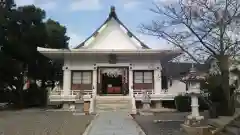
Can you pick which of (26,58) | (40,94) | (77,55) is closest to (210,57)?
(77,55)

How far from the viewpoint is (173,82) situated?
39.0m

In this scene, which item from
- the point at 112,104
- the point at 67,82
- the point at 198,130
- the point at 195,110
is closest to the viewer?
the point at 198,130

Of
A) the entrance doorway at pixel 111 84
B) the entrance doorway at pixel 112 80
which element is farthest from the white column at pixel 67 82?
the entrance doorway at pixel 111 84

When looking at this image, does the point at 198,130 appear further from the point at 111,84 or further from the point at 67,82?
the point at 111,84

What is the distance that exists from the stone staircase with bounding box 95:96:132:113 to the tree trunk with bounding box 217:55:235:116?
23.9 ft

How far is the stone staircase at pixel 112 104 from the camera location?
22.7 metres

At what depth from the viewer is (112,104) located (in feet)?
76.7

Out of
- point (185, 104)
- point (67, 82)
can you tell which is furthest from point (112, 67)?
point (185, 104)

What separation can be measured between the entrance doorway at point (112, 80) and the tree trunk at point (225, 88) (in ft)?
36.9

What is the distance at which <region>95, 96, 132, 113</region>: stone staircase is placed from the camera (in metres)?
22.7

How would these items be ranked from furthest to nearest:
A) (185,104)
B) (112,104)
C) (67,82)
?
1. (67,82)
2. (112,104)
3. (185,104)

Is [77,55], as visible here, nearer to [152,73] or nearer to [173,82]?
[152,73]

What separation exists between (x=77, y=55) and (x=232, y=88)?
42.0ft

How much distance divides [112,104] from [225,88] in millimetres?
9645
